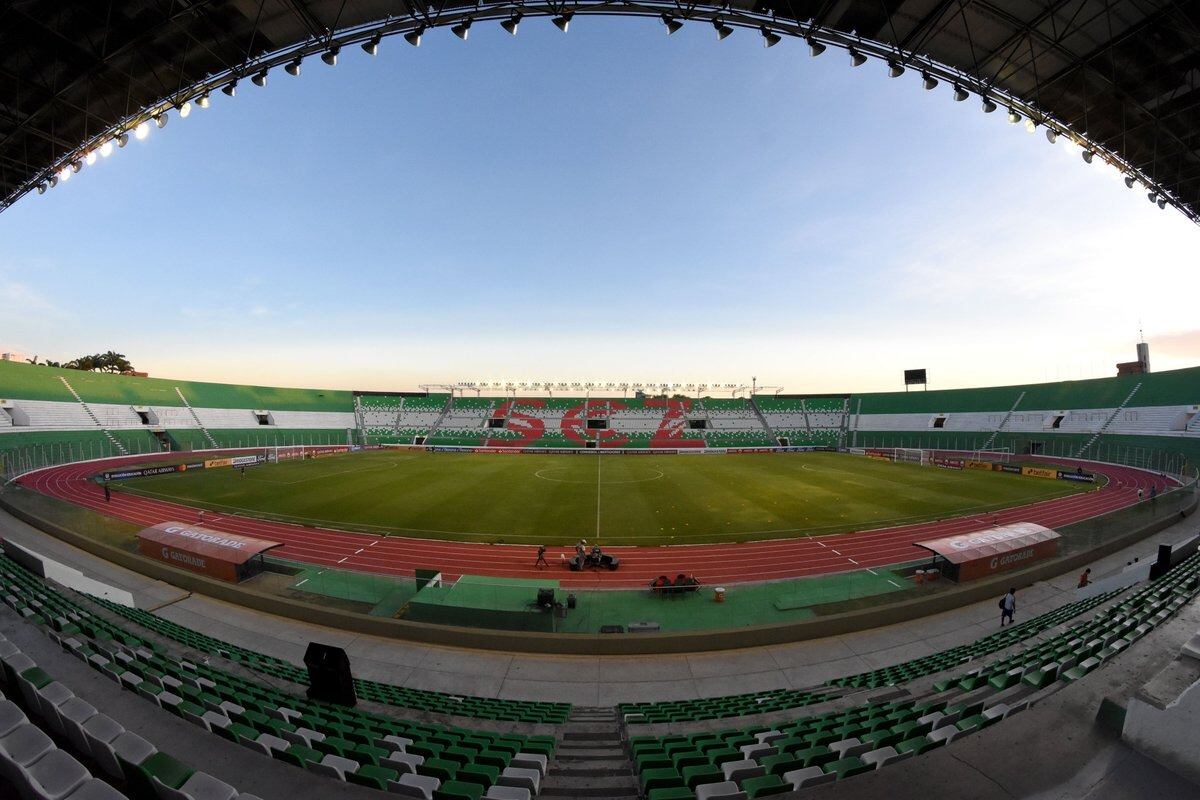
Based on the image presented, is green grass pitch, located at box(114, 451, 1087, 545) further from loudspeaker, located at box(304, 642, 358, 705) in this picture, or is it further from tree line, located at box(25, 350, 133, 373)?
tree line, located at box(25, 350, 133, 373)

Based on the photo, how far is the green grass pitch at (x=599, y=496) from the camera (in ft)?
71.9

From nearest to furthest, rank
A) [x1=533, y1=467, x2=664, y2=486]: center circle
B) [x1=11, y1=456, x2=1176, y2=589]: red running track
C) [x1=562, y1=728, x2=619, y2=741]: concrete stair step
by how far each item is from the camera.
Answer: [x1=562, y1=728, x2=619, y2=741]: concrete stair step, [x1=11, y1=456, x2=1176, y2=589]: red running track, [x1=533, y1=467, x2=664, y2=486]: center circle

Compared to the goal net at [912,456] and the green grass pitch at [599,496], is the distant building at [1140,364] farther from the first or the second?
the green grass pitch at [599,496]

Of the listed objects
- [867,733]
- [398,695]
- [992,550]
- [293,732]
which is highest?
[293,732]

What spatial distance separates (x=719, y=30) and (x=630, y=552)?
17377 millimetres

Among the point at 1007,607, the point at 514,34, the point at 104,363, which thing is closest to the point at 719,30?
the point at 514,34

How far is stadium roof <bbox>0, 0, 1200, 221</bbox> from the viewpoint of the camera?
30.5 ft

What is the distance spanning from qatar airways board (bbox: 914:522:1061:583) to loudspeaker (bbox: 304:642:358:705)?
16.6 metres

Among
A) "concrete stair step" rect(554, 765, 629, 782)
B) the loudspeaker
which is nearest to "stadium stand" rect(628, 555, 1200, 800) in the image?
"concrete stair step" rect(554, 765, 629, 782)

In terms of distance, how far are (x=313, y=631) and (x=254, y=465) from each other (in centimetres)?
3855

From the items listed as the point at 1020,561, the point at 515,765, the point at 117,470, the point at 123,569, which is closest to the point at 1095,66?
the point at 1020,561

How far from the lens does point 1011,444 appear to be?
47.9m

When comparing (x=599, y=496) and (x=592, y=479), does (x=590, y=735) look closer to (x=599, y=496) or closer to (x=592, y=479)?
(x=599, y=496)

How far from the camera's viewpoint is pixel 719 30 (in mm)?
9867
